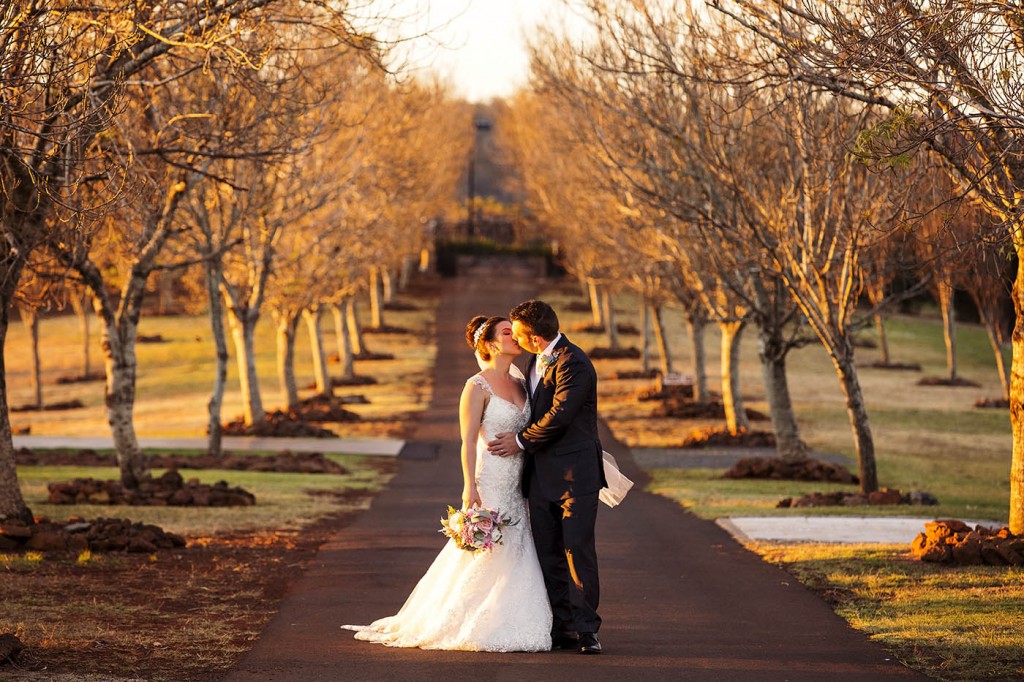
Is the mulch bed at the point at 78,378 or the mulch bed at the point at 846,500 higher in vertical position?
the mulch bed at the point at 78,378

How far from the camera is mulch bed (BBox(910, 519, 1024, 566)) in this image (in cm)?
1113

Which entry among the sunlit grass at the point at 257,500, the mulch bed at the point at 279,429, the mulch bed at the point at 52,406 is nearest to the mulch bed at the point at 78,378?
the mulch bed at the point at 52,406

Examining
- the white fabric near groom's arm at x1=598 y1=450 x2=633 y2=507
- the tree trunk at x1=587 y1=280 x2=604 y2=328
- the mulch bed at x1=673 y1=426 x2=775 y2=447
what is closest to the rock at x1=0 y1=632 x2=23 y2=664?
the white fabric near groom's arm at x1=598 y1=450 x2=633 y2=507

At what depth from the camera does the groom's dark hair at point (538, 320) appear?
8.38 metres

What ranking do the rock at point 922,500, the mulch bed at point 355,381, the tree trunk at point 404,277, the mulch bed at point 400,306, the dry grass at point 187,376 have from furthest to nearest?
the tree trunk at point 404,277 → the mulch bed at point 400,306 → the mulch bed at point 355,381 → the dry grass at point 187,376 → the rock at point 922,500

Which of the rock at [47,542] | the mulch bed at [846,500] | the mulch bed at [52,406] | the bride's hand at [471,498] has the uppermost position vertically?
the bride's hand at [471,498]

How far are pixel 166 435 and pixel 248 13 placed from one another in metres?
21.3

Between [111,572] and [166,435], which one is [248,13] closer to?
[111,572]

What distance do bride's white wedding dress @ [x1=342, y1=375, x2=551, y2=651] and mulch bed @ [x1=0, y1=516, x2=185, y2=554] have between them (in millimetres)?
4363

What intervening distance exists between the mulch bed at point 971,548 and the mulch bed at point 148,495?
9077 mm

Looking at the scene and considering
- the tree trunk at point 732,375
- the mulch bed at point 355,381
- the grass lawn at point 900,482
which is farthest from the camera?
the mulch bed at point 355,381

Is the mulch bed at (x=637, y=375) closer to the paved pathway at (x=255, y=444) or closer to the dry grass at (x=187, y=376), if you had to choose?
the dry grass at (x=187, y=376)

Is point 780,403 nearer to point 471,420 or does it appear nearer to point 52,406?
point 471,420

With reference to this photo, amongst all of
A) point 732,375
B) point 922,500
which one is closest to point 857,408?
point 922,500
